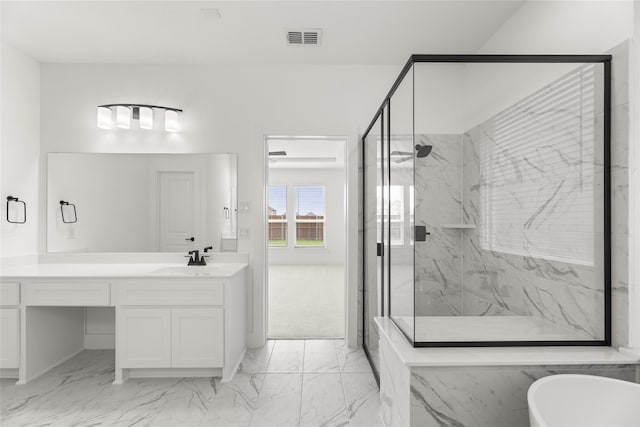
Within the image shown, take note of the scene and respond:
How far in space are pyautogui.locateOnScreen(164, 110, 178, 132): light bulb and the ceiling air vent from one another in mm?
1249

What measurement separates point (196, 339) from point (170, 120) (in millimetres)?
1949

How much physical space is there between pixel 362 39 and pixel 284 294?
4023 millimetres

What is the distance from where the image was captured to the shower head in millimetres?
2009

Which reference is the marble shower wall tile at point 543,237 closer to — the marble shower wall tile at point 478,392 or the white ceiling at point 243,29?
the marble shower wall tile at point 478,392

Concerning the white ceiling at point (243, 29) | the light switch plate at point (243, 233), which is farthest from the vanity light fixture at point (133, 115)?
the light switch plate at point (243, 233)

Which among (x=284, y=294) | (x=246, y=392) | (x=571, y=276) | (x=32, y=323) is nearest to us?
(x=571, y=276)

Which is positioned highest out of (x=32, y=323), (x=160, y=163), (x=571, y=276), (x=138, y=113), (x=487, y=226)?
(x=138, y=113)

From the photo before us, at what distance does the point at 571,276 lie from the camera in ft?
6.02

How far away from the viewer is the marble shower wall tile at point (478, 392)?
1.57 m

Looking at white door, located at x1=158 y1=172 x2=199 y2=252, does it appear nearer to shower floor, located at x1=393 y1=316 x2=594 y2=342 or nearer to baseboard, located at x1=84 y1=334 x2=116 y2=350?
baseboard, located at x1=84 y1=334 x2=116 y2=350

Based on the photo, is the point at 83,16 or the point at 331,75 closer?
the point at 83,16

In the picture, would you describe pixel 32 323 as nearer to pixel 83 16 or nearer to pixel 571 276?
pixel 83 16

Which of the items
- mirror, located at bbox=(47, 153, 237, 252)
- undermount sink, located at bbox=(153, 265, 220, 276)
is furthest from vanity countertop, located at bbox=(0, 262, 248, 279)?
mirror, located at bbox=(47, 153, 237, 252)

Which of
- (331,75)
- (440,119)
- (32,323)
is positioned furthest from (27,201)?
(440,119)
